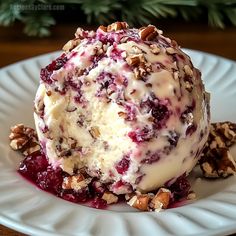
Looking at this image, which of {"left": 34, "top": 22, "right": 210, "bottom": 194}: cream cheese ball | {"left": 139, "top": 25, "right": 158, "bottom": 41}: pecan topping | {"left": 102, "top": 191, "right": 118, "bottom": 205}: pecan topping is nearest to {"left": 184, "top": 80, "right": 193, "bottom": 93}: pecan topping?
{"left": 34, "top": 22, "right": 210, "bottom": 194}: cream cheese ball

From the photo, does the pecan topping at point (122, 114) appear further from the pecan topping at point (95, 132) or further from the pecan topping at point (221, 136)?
the pecan topping at point (221, 136)

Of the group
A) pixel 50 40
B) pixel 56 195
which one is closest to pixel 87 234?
pixel 56 195

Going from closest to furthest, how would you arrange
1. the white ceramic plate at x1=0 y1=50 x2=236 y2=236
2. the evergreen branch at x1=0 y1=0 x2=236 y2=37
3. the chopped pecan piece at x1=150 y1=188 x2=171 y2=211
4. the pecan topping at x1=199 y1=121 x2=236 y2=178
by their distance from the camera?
the white ceramic plate at x1=0 y1=50 x2=236 y2=236 < the chopped pecan piece at x1=150 y1=188 x2=171 y2=211 < the pecan topping at x1=199 y1=121 x2=236 y2=178 < the evergreen branch at x1=0 y1=0 x2=236 y2=37

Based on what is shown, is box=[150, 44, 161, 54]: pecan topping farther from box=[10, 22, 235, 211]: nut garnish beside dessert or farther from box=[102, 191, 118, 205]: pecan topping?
box=[102, 191, 118, 205]: pecan topping

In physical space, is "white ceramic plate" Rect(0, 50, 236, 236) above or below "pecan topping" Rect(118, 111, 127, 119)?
below

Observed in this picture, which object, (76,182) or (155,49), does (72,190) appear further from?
(155,49)

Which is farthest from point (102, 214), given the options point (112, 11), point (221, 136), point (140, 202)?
point (112, 11)

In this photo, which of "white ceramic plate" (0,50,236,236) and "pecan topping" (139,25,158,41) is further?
"pecan topping" (139,25,158,41)
